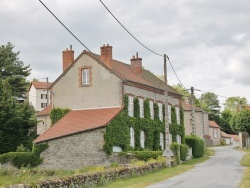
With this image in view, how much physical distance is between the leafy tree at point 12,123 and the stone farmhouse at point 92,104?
29.2 ft

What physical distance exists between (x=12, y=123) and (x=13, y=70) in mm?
22556

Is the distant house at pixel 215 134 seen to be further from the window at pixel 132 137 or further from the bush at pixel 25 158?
the bush at pixel 25 158

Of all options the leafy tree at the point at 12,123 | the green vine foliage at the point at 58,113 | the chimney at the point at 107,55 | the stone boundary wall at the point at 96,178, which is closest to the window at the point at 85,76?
the chimney at the point at 107,55

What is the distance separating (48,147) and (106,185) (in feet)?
63.7

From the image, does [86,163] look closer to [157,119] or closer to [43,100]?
[157,119]

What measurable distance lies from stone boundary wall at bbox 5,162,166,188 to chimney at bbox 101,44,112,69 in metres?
16.3

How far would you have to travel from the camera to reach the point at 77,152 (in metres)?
39.6

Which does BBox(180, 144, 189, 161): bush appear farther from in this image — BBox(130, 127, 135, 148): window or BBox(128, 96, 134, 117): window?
BBox(128, 96, 134, 117): window

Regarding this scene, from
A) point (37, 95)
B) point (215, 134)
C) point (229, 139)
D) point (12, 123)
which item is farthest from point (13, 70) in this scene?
point (229, 139)

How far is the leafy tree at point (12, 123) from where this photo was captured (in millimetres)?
52031

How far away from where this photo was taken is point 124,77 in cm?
4438

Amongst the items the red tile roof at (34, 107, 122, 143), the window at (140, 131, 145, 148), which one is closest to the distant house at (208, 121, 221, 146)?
the window at (140, 131, 145, 148)

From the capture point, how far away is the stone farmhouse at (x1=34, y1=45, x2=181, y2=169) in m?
39.5

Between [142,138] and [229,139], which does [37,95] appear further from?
[142,138]
